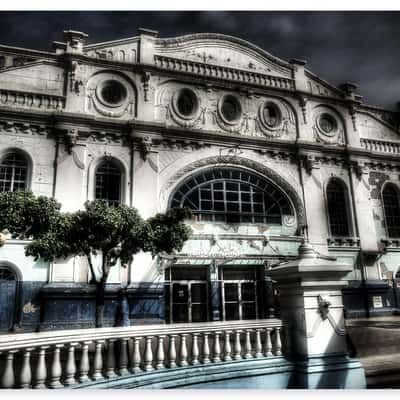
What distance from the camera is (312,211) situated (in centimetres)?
1238

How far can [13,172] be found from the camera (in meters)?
9.89

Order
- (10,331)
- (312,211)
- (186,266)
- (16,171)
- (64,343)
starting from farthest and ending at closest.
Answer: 1. (312,211)
2. (186,266)
3. (16,171)
4. (10,331)
5. (64,343)

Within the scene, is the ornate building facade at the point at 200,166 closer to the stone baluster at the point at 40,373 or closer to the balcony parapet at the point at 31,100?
the balcony parapet at the point at 31,100

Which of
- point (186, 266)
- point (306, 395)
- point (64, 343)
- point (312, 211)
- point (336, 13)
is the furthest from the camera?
point (312, 211)

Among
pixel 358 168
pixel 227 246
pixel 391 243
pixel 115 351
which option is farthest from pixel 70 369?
pixel 358 168

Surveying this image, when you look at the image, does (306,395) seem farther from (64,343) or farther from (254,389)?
(64,343)

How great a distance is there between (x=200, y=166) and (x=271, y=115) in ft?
10.6

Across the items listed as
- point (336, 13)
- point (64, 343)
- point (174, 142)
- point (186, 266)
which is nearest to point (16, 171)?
point (174, 142)

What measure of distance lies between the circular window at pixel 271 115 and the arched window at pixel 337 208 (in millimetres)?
2676

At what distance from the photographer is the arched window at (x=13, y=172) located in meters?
9.79

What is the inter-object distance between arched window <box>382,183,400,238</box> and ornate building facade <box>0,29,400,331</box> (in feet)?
0.14

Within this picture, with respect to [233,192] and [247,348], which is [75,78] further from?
[247,348]

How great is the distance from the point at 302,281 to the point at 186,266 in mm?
6419

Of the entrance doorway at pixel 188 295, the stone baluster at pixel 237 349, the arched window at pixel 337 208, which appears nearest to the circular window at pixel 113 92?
the entrance doorway at pixel 188 295
